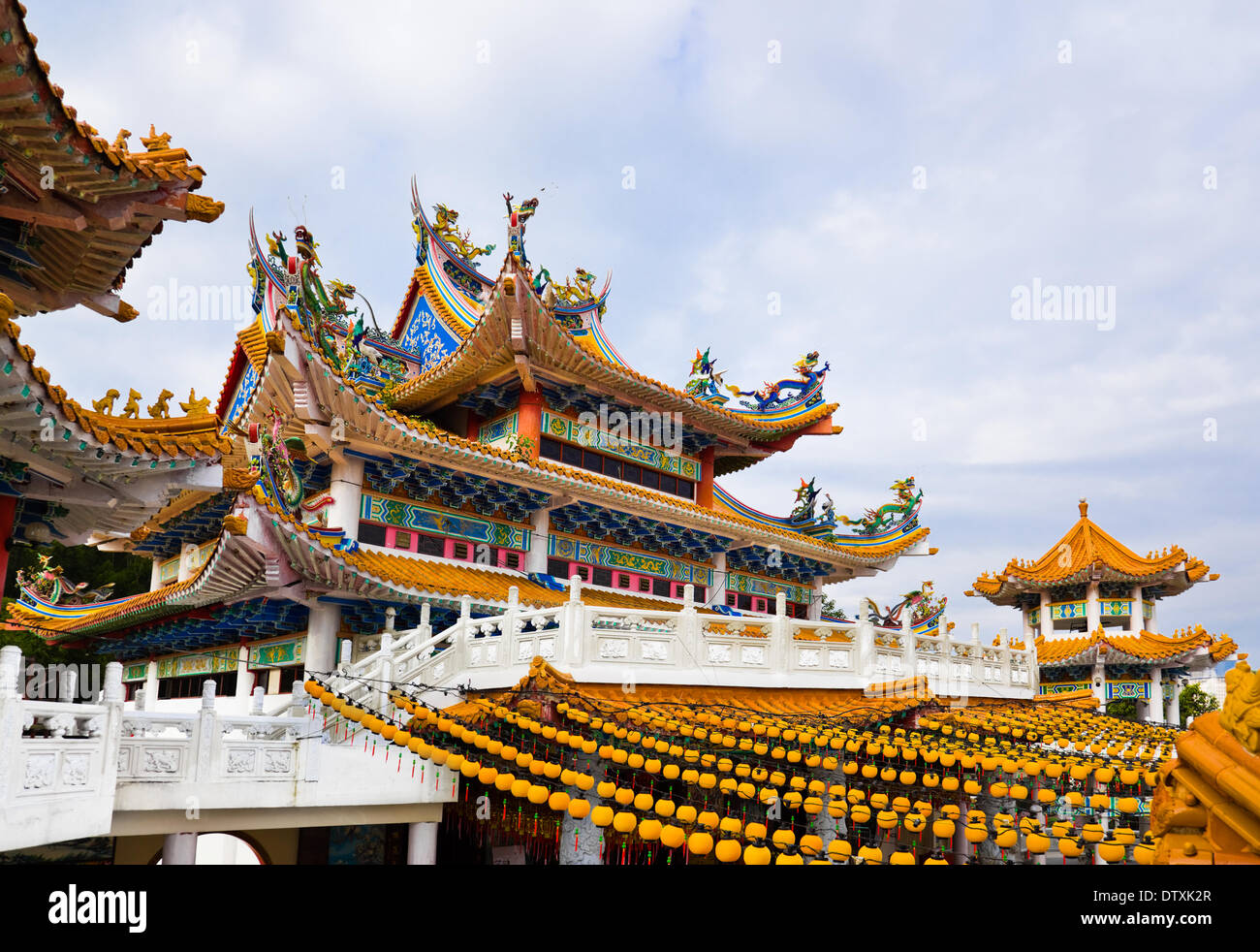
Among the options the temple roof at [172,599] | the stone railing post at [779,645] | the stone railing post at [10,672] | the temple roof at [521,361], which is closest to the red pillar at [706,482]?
the temple roof at [521,361]

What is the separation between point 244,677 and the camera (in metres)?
14.6

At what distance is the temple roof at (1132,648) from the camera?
23.2 meters

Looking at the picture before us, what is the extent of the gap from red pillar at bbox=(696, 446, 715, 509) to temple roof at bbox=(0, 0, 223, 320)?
12.6m

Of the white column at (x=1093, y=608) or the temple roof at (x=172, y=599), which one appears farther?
the white column at (x=1093, y=608)

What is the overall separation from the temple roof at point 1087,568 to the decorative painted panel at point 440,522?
16.8m

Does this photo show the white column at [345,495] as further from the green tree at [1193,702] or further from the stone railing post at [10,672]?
the green tree at [1193,702]

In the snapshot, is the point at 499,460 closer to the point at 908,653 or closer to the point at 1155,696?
the point at 908,653

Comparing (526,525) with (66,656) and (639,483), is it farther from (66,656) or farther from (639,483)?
(66,656)

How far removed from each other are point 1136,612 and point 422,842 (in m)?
22.3

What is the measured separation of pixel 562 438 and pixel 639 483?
7.36 feet

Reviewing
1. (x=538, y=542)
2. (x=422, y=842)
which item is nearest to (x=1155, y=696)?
(x=538, y=542)

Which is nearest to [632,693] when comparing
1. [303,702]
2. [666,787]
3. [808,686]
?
[666,787]
